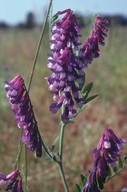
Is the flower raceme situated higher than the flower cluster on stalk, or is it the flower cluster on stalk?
the flower raceme

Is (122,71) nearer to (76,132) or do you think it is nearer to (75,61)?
(76,132)

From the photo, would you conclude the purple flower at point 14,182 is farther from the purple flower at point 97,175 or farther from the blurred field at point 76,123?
the purple flower at point 97,175

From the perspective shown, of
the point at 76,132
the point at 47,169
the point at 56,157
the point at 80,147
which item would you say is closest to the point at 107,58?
the point at 76,132

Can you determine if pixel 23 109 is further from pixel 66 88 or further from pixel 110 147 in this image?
pixel 110 147

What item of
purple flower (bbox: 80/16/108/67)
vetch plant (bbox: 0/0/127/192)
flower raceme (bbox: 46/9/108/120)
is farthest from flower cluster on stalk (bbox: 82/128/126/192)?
purple flower (bbox: 80/16/108/67)

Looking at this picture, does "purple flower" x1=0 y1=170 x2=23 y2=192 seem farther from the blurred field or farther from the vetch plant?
the blurred field

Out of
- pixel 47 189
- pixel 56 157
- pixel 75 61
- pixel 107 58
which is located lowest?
pixel 107 58

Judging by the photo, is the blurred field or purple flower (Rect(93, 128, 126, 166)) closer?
purple flower (Rect(93, 128, 126, 166))

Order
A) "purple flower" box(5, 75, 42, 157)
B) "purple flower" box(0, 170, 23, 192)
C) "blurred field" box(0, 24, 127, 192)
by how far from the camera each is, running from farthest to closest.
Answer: "blurred field" box(0, 24, 127, 192) < "purple flower" box(0, 170, 23, 192) < "purple flower" box(5, 75, 42, 157)
